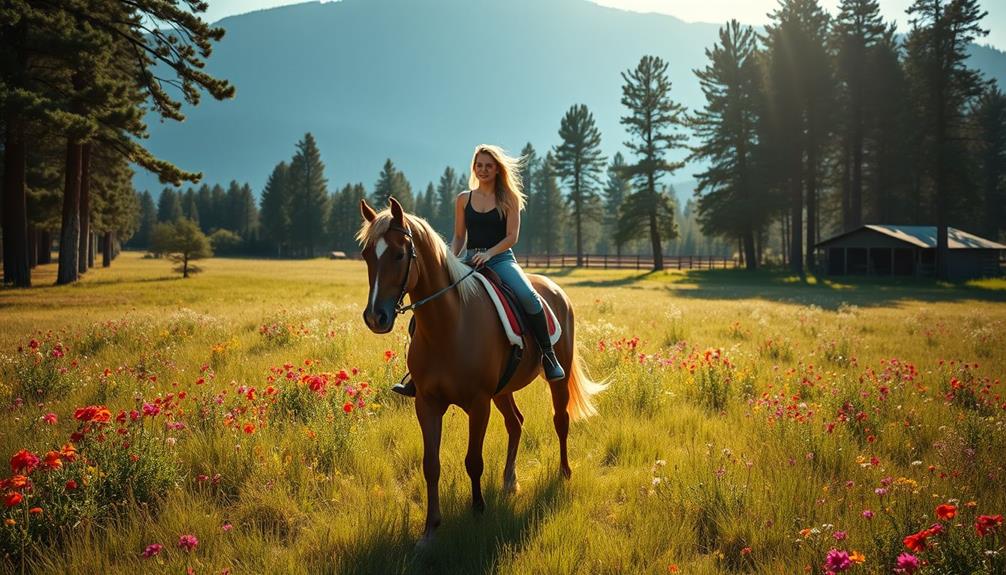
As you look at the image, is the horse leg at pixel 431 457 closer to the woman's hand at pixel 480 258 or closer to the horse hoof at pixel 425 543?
the horse hoof at pixel 425 543

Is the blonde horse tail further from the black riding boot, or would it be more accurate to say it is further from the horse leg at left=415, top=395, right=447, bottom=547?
the horse leg at left=415, top=395, right=447, bottom=547

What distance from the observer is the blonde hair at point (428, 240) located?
144 inches

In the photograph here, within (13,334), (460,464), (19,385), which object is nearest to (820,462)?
(460,464)

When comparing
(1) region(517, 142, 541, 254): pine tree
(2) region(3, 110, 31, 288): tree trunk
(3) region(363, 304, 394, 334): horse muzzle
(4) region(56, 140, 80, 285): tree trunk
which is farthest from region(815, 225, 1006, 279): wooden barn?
(1) region(517, 142, 541, 254): pine tree

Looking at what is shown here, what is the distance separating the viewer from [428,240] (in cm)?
409

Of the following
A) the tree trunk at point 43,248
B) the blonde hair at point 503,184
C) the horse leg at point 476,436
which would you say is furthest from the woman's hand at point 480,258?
the tree trunk at point 43,248

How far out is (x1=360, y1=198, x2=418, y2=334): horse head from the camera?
3398 mm

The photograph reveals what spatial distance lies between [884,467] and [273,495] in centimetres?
571

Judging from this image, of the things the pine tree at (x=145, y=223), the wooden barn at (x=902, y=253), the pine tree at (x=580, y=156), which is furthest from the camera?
the pine tree at (x=145, y=223)

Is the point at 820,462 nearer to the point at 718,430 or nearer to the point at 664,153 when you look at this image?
the point at 718,430

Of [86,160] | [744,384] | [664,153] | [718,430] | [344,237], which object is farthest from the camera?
[344,237]

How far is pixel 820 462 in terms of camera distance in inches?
191

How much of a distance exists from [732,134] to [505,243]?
4761 centimetres

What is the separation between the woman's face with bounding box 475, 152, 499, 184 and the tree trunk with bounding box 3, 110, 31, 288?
26.3m
